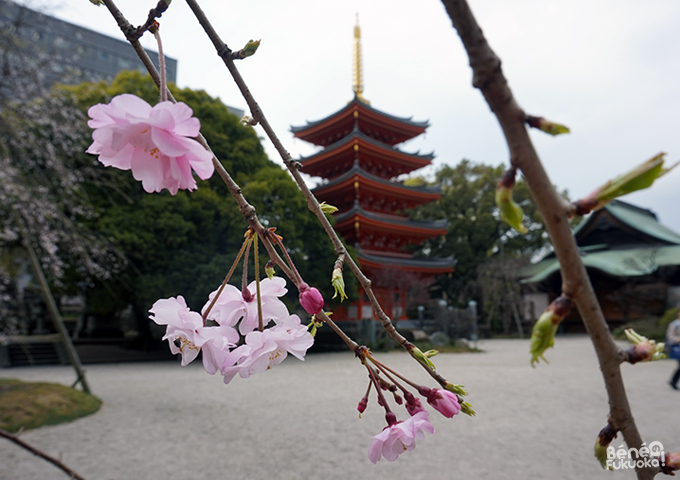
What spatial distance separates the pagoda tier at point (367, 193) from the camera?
7230mm

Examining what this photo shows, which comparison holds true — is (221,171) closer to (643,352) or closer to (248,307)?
(248,307)

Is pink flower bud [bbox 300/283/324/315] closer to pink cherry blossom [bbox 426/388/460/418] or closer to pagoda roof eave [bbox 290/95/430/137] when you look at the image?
pink cherry blossom [bbox 426/388/460/418]

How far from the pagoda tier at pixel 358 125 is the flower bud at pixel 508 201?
25.6 feet

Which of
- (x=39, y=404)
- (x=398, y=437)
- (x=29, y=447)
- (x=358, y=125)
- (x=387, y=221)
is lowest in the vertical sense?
(x=39, y=404)

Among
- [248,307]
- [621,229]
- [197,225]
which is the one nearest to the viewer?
[248,307]

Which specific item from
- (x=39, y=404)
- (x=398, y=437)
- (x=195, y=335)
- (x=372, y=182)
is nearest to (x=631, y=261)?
(x=372, y=182)

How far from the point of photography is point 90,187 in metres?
6.75

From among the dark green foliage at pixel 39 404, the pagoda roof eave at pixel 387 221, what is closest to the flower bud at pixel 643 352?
the dark green foliage at pixel 39 404

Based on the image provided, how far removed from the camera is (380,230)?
8141 mm

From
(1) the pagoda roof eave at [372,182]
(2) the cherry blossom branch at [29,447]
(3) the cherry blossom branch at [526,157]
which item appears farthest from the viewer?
(1) the pagoda roof eave at [372,182]

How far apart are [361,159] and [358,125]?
0.84 meters

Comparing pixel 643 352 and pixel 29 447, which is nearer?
pixel 643 352

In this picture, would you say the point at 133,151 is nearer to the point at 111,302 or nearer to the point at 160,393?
the point at 160,393

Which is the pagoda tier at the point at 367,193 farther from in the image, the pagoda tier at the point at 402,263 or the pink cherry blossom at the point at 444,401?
the pink cherry blossom at the point at 444,401
